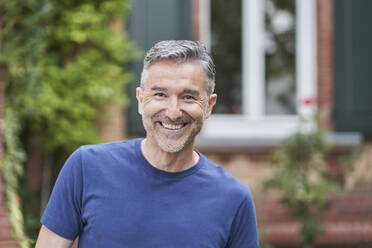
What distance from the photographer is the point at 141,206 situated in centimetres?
159

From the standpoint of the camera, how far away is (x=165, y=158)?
167 cm

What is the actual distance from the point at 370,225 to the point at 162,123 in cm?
429

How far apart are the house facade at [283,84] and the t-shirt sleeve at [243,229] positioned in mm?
3330

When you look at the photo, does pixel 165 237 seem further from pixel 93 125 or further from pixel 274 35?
pixel 274 35

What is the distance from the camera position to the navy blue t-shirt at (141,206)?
1.57 meters

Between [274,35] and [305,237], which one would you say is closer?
[305,237]

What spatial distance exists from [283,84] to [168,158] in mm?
4252

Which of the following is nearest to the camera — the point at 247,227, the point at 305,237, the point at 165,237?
the point at 165,237

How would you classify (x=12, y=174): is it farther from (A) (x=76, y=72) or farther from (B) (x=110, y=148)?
(B) (x=110, y=148)

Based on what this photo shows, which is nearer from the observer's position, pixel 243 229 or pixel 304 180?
pixel 243 229

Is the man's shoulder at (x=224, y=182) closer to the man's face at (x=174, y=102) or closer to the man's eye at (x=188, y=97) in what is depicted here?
the man's face at (x=174, y=102)

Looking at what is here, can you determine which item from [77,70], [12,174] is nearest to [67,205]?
[12,174]

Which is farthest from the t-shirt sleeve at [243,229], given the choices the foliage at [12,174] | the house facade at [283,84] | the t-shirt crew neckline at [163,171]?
the house facade at [283,84]

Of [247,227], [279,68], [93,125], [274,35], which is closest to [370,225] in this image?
[279,68]
